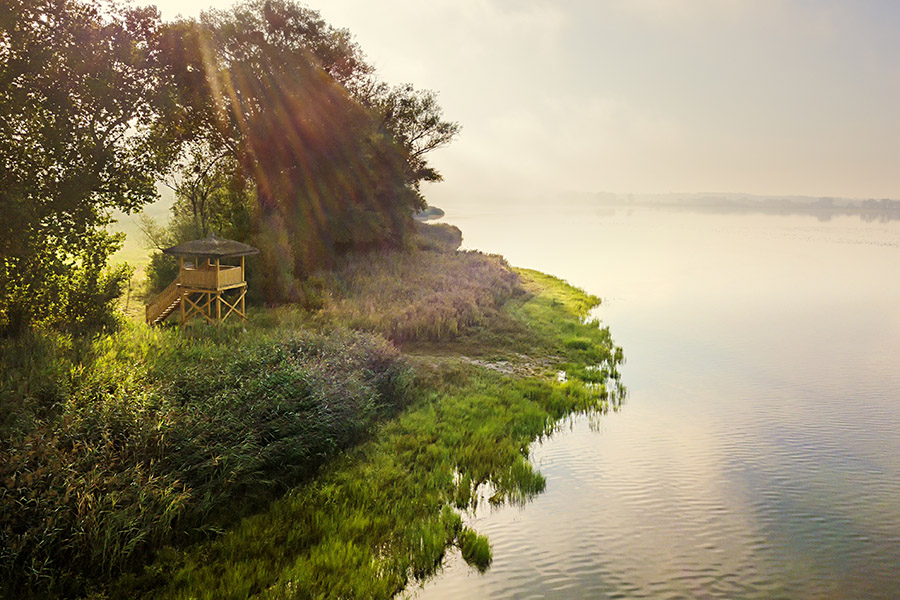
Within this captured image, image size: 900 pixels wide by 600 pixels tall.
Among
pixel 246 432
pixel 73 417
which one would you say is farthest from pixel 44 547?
pixel 246 432

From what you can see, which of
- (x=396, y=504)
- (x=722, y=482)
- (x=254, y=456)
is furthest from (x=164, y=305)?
(x=722, y=482)

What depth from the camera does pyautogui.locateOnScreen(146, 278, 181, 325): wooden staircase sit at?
24.2 meters

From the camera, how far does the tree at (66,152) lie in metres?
17.9

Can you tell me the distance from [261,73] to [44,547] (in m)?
36.6

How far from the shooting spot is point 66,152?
64.4 feet

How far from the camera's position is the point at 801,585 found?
843 cm

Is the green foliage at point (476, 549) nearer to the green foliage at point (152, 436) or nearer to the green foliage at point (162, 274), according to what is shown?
the green foliage at point (152, 436)

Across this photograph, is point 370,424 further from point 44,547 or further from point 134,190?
point 134,190

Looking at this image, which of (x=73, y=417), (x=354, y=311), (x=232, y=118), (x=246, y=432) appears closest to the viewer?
(x=73, y=417)

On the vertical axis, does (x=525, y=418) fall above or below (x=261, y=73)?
below

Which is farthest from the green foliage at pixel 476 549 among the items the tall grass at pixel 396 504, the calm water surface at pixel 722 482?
the calm water surface at pixel 722 482

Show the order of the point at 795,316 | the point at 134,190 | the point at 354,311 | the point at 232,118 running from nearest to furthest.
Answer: the point at 134,190 → the point at 354,311 → the point at 795,316 → the point at 232,118

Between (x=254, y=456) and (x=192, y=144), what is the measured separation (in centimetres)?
3655

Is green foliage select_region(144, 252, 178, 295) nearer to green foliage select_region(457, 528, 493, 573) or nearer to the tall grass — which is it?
the tall grass
